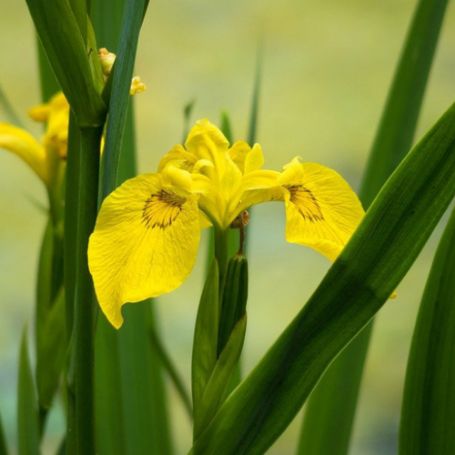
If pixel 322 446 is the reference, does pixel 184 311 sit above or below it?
below

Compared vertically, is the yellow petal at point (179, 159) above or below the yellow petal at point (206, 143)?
below

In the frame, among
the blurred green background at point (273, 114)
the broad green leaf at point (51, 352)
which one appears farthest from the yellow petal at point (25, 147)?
the blurred green background at point (273, 114)

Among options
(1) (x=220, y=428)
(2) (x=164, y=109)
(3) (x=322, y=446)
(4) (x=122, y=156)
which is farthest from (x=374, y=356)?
(1) (x=220, y=428)

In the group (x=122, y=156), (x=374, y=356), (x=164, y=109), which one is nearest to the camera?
(x=122, y=156)

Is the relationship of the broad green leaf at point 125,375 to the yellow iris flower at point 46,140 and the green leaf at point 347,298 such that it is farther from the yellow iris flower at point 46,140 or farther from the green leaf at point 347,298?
the green leaf at point 347,298

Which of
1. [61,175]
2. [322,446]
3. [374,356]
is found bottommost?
[374,356]

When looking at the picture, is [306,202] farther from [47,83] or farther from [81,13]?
[47,83]

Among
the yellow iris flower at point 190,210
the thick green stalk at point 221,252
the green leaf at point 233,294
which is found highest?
the yellow iris flower at point 190,210

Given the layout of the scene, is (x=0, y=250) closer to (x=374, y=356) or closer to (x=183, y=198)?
(x=374, y=356)
